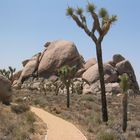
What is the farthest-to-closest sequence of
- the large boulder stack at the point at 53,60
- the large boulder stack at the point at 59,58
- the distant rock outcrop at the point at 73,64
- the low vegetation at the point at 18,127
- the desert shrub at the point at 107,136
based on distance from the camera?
the large boulder stack at the point at 53,60
the large boulder stack at the point at 59,58
the distant rock outcrop at the point at 73,64
the desert shrub at the point at 107,136
the low vegetation at the point at 18,127

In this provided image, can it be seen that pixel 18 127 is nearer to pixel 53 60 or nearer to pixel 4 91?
pixel 4 91

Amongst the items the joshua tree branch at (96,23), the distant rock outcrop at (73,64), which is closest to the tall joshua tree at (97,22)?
the joshua tree branch at (96,23)

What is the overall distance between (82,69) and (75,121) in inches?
1654

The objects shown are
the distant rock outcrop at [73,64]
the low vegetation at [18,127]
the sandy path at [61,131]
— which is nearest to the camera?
the low vegetation at [18,127]

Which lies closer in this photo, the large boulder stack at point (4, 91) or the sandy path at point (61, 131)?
the sandy path at point (61, 131)

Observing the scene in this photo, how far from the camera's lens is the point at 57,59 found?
6712cm

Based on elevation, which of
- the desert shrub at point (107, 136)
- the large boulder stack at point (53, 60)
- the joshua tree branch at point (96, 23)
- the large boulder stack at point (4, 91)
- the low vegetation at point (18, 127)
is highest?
the large boulder stack at point (53, 60)

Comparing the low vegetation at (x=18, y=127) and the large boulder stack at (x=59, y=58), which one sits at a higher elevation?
the large boulder stack at (x=59, y=58)

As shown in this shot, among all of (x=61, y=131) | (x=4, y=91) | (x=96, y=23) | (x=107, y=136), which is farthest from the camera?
(x=4, y=91)

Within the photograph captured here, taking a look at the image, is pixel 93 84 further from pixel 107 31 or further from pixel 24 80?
pixel 107 31

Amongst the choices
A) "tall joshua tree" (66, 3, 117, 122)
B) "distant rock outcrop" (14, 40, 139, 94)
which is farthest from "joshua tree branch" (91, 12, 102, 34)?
"distant rock outcrop" (14, 40, 139, 94)

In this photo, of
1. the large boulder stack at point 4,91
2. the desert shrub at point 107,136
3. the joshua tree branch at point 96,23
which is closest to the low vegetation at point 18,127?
the desert shrub at point 107,136

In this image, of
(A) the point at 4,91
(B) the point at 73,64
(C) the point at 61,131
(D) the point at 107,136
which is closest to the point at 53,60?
(B) the point at 73,64

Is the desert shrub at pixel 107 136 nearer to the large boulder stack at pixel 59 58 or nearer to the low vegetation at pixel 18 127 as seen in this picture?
the low vegetation at pixel 18 127
